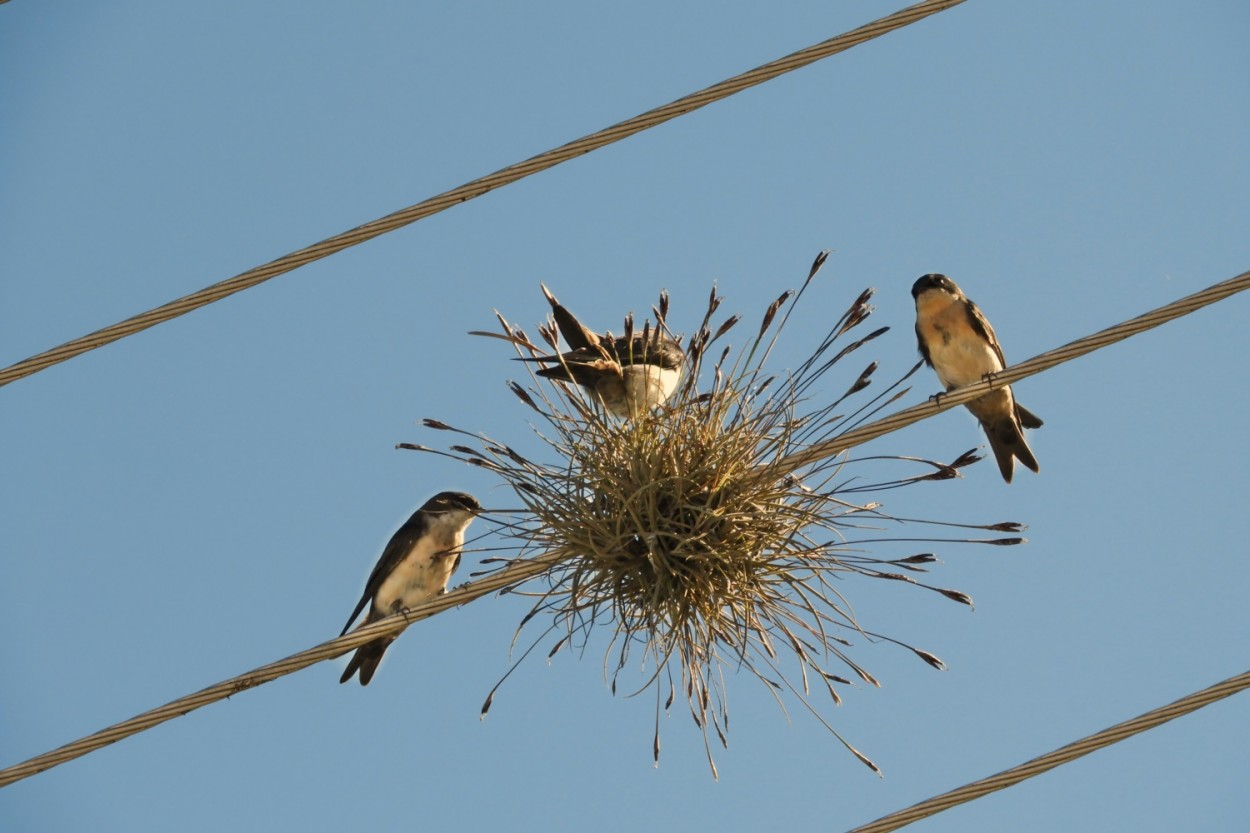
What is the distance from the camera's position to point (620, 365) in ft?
17.5

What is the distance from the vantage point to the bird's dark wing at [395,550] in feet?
22.6

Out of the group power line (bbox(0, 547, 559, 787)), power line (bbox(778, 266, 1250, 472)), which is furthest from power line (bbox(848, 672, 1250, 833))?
power line (bbox(0, 547, 559, 787))

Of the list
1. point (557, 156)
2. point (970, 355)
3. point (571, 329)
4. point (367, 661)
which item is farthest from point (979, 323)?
point (557, 156)

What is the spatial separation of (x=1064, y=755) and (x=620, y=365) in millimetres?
2350

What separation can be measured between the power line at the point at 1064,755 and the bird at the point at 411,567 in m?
3.52

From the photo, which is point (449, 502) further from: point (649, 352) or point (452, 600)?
point (452, 600)

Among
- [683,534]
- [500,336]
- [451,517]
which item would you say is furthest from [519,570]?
[451,517]

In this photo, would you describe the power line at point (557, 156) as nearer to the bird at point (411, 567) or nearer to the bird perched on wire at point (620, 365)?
the bird perched on wire at point (620, 365)

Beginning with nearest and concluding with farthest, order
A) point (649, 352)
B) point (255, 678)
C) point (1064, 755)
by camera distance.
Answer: point (1064, 755), point (255, 678), point (649, 352)

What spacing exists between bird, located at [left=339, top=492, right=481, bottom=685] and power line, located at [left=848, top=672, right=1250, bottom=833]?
3519mm

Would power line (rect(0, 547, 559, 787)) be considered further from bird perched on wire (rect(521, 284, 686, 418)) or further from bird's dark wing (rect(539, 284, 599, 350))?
bird's dark wing (rect(539, 284, 599, 350))

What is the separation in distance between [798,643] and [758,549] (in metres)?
0.34

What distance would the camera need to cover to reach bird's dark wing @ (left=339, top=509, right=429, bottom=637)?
22.6 ft

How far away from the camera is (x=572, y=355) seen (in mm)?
5250
